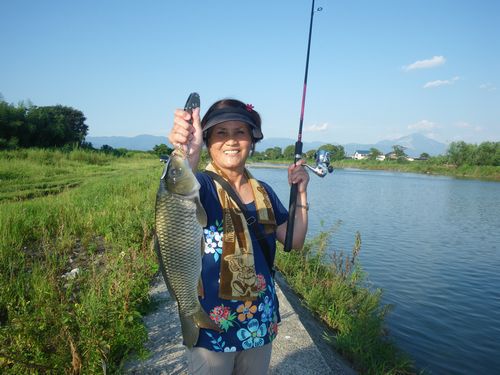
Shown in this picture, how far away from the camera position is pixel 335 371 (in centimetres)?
394

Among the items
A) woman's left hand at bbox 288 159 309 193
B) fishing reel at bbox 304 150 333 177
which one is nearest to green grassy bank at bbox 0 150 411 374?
woman's left hand at bbox 288 159 309 193

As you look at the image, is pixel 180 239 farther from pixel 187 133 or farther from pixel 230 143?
pixel 230 143

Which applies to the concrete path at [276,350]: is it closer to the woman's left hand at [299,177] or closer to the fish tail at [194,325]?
the fish tail at [194,325]

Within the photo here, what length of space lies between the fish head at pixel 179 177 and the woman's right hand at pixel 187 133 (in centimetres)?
16

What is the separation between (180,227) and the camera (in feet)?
5.76

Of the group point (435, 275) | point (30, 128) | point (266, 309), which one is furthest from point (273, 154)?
point (266, 309)

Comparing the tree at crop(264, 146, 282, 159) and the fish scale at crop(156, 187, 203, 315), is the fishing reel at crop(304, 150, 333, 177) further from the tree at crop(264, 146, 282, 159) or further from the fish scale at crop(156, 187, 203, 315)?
the tree at crop(264, 146, 282, 159)

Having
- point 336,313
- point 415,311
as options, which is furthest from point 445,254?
point 336,313

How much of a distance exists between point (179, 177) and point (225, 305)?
85 cm

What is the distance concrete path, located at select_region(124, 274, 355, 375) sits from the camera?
3.51 metres

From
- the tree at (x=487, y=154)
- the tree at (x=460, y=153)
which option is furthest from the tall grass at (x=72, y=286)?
the tree at (x=460, y=153)

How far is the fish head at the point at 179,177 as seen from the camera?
1697 millimetres

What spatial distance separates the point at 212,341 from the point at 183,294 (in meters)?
0.37

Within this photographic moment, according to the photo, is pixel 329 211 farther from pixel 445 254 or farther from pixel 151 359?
pixel 151 359
